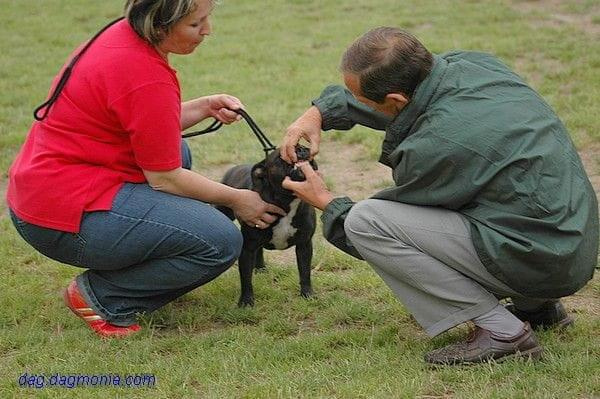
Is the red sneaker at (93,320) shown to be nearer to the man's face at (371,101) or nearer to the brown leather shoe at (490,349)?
the brown leather shoe at (490,349)

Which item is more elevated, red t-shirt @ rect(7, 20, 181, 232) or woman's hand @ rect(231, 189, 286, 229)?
red t-shirt @ rect(7, 20, 181, 232)

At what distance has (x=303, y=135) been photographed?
15.7 ft

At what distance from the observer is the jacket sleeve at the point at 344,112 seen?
4844mm

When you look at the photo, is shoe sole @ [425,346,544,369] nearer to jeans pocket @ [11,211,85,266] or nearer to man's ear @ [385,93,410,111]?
man's ear @ [385,93,410,111]

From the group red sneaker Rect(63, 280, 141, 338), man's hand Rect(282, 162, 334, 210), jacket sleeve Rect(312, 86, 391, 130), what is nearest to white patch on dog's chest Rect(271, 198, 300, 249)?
jacket sleeve Rect(312, 86, 391, 130)

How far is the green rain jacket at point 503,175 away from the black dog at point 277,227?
0.93 metres

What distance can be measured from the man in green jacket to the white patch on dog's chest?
0.77 meters

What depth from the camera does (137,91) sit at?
4270mm

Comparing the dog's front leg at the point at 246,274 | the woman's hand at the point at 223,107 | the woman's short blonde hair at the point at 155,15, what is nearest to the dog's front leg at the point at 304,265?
the dog's front leg at the point at 246,274

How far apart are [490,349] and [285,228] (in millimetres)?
1463

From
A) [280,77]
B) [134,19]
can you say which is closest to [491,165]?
[134,19]

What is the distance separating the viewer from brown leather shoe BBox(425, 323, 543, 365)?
13.3 ft

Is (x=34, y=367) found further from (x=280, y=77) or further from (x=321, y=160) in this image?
(x=280, y=77)

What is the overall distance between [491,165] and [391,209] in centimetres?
50
